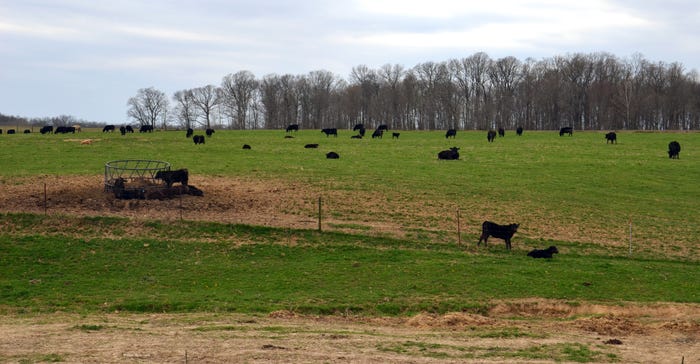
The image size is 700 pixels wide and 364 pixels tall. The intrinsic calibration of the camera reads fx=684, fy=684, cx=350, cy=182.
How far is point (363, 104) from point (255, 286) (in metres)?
129

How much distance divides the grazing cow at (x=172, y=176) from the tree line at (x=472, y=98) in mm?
97648

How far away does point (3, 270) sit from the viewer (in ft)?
70.0

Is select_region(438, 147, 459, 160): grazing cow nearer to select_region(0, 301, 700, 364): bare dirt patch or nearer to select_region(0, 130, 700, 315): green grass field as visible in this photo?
select_region(0, 130, 700, 315): green grass field

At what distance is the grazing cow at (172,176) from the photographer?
32.0 meters

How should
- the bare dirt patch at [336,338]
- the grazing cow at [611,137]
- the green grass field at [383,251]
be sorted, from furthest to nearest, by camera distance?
the grazing cow at [611,137] → the green grass field at [383,251] → the bare dirt patch at [336,338]

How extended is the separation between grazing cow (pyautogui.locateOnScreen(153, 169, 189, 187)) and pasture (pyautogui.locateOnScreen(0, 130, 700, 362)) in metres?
1.39

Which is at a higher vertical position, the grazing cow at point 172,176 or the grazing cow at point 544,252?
the grazing cow at point 172,176

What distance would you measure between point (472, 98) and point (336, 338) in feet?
434

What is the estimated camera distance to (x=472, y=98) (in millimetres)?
141875

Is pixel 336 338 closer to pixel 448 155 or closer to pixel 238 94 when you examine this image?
pixel 448 155

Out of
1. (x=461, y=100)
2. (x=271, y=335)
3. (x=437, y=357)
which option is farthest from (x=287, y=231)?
(x=461, y=100)

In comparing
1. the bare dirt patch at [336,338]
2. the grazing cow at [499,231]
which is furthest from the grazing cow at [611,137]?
the bare dirt patch at [336,338]

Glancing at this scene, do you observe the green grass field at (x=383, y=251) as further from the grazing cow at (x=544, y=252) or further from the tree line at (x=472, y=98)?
the tree line at (x=472, y=98)

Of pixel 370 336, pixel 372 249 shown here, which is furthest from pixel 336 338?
pixel 372 249
